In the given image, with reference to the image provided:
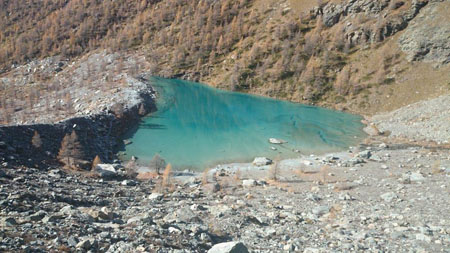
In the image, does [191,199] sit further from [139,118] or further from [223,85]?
[223,85]

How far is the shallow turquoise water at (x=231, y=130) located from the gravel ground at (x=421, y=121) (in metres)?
5.56

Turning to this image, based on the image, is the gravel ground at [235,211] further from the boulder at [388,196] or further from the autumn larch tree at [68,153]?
the autumn larch tree at [68,153]

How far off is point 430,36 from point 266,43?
49101mm

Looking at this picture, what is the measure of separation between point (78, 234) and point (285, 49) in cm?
9796

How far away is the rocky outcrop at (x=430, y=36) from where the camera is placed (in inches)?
3036

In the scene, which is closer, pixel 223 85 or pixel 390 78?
pixel 390 78

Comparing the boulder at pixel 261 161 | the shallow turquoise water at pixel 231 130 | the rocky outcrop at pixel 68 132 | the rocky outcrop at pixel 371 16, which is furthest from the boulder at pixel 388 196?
the rocky outcrop at pixel 371 16

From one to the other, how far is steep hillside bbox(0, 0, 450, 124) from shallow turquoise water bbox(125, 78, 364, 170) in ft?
44.2

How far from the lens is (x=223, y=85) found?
329 ft

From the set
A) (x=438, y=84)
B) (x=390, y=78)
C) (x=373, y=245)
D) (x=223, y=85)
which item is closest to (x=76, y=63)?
(x=223, y=85)

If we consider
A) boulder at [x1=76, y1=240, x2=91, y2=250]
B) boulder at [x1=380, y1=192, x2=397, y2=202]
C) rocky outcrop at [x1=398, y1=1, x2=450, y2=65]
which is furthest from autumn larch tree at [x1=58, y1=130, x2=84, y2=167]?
rocky outcrop at [x1=398, y1=1, x2=450, y2=65]

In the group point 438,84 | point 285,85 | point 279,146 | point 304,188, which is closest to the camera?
point 304,188

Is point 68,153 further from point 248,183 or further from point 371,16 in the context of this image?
point 371,16

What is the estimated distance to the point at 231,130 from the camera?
56719mm
